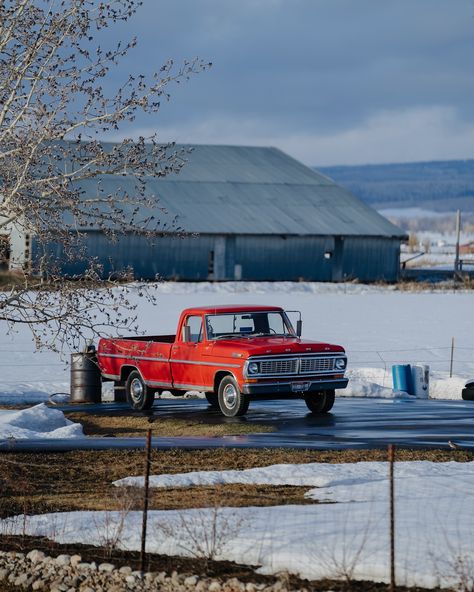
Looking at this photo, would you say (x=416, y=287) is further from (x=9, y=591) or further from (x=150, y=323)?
(x=9, y=591)

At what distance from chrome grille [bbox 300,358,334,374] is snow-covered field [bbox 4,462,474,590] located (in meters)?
8.02

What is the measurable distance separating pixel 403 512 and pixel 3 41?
855 cm

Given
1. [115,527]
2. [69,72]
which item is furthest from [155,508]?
[69,72]

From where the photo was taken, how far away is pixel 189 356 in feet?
78.8

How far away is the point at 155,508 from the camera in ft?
44.7

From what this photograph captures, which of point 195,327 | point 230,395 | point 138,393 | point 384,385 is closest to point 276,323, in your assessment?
point 195,327

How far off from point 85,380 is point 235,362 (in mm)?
6013

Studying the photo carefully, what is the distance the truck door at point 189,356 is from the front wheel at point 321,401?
2049 millimetres

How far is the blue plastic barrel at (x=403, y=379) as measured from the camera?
28578 millimetres

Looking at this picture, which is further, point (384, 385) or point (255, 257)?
point (255, 257)

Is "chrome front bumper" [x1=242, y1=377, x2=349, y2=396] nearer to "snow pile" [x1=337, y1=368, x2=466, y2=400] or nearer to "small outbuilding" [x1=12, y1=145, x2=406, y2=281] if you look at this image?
"snow pile" [x1=337, y1=368, x2=466, y2=400]

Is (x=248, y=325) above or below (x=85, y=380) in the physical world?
above

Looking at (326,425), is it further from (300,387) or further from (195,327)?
(195,327)

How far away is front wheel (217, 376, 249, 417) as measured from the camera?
2314 centimetres
